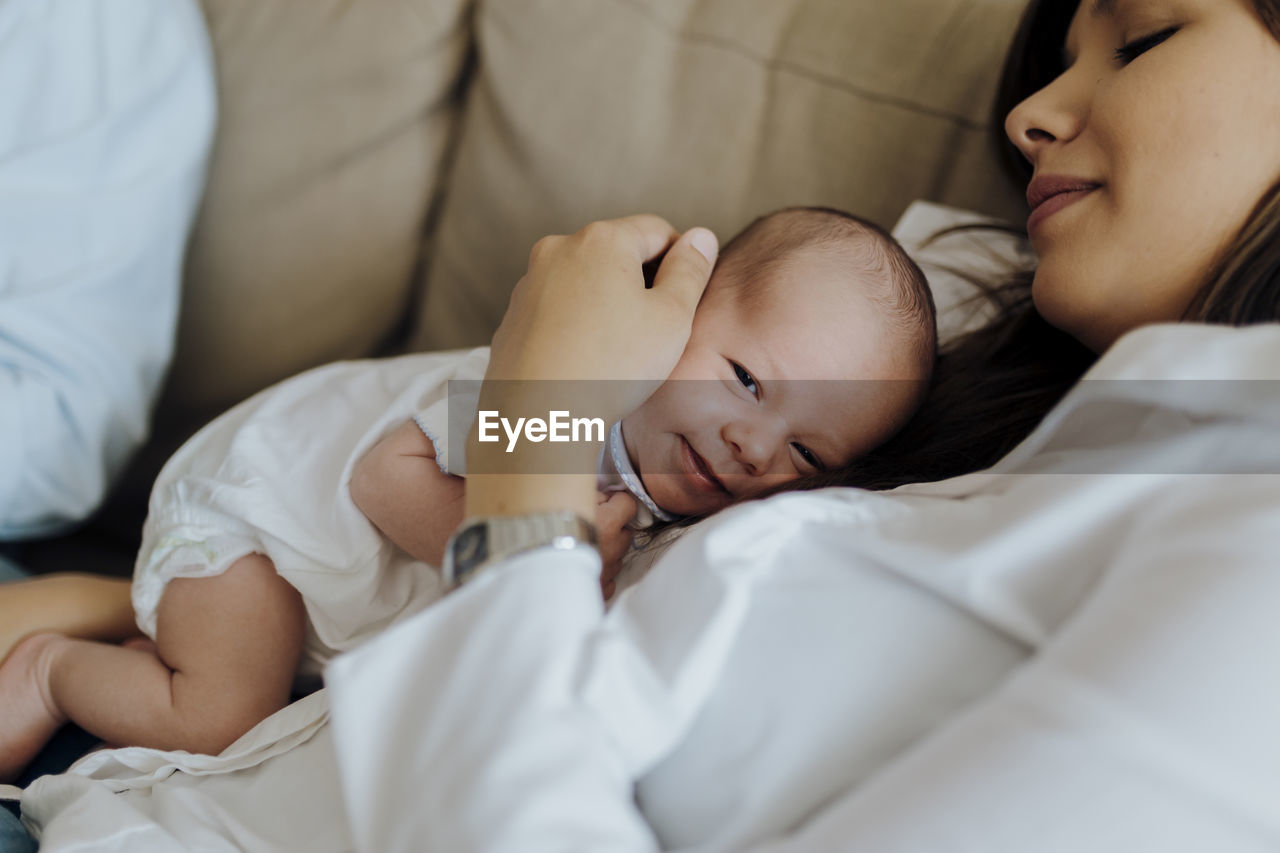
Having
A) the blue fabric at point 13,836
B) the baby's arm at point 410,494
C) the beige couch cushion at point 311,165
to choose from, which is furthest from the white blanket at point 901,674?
the beige couch cushion at point 311,165

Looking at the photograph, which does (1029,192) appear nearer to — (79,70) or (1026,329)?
(1026,329)

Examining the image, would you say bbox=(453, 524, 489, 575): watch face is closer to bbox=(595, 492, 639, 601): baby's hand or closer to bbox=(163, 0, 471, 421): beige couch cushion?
bbox=(595, 492, 639, 601): baby's hand

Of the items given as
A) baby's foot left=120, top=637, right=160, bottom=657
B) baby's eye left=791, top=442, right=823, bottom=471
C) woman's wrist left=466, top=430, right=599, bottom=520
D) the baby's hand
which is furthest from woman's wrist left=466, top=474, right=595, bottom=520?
baby's foot left=120, top=637, right=160, bottom=657

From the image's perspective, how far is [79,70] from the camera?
1.13m

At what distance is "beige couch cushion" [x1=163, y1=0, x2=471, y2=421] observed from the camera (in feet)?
4.28

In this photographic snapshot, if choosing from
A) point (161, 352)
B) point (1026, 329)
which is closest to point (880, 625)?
point (1026, 329)

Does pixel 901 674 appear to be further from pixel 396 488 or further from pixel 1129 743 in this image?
pixel 396 488

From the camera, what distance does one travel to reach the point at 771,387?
91 centimetres

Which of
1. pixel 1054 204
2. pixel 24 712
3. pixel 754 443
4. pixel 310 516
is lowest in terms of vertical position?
pixel 24 712

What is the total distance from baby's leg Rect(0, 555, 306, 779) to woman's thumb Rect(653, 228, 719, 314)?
53cm

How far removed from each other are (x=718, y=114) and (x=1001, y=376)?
1.63 feet

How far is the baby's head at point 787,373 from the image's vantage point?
90 centimetres

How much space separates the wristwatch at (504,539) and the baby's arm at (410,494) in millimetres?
265

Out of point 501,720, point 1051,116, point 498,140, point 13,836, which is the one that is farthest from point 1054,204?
point 13,836
